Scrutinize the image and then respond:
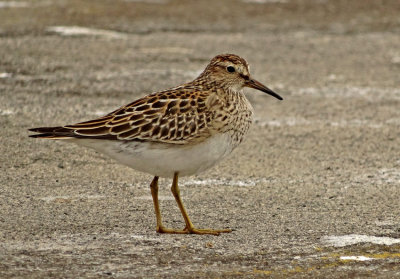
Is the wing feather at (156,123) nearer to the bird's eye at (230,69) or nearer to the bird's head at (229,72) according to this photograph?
the bird's head at (229,72)

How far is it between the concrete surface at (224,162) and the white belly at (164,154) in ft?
1.91

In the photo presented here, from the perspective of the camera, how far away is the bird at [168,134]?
7719 millimetres

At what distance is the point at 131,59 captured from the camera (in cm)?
1443

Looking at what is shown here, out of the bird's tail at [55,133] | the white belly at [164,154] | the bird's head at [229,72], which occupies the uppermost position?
the bird's head at [229,72]

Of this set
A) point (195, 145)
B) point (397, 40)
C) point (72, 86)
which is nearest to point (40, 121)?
point (72, 86)

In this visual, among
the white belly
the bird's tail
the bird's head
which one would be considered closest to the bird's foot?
the white belly

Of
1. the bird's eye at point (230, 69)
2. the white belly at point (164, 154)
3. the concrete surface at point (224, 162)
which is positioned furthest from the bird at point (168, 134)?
the concrete surface at point (224, 162)

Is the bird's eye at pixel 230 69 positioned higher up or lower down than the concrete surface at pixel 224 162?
higher up

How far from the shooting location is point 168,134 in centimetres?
777

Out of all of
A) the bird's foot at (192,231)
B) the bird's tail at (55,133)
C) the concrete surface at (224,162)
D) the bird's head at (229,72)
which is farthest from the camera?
the bird's head at (229,72)

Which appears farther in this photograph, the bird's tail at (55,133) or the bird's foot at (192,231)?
the bird's foot at (192,231)

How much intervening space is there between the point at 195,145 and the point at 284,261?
4.29ft

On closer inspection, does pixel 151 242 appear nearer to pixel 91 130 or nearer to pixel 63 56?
pixel 91 130

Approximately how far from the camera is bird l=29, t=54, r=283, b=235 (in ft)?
25.3
